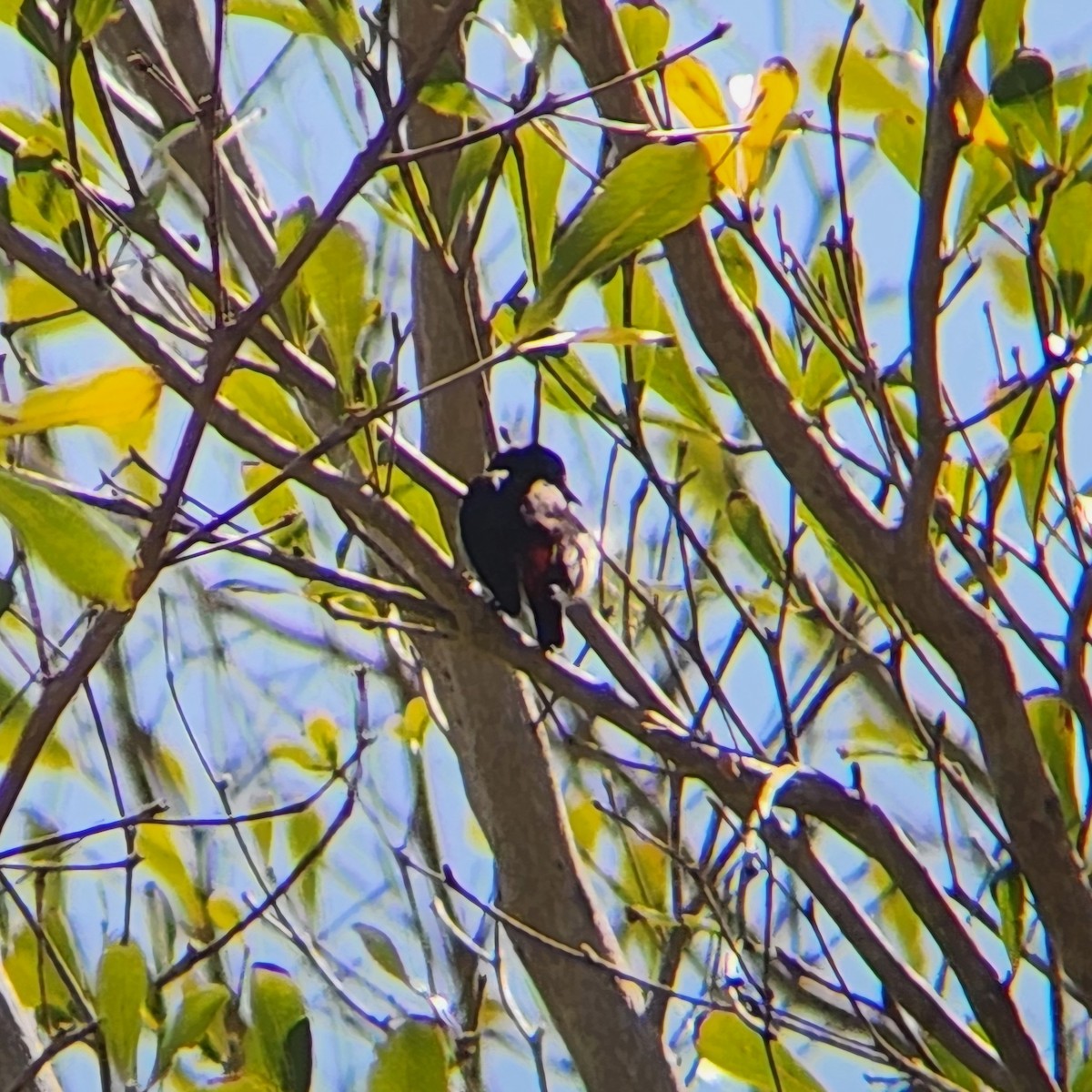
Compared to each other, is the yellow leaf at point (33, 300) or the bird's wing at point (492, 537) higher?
the yellow leaf at point (33, 300)

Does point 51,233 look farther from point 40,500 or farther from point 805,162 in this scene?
point 805,162

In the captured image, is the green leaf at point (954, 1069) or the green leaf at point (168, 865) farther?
the green leaf at point (168, 865)

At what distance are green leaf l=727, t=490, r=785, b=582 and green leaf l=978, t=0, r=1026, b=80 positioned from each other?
47 cm

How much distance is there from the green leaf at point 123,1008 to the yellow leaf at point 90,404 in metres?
0.49

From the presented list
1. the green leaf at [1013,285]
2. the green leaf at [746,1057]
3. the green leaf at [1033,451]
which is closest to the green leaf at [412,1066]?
the green leaf at [746,1057]

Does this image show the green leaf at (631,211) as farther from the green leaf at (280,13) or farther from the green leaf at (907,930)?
the green leaf at (907,930)

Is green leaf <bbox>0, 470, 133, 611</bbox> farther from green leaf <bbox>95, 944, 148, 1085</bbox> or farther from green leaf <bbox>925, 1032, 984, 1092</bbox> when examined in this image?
green leaf <bbox>925, 1032, 984, 1092</bbox>

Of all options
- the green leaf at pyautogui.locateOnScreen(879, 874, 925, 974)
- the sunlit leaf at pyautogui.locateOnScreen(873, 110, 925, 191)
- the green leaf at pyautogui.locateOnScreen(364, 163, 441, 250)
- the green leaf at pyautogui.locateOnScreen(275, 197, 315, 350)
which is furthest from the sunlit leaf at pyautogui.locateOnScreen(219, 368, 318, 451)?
the green leaf at pyautogui.locateOnScreen(879, 874, 925, 974)

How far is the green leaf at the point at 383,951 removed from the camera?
1.78 metres

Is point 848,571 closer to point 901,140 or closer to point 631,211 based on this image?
point 901,140

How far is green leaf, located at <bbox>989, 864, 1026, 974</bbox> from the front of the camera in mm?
1295

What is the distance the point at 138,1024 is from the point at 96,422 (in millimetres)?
533

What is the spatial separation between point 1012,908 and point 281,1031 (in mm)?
661

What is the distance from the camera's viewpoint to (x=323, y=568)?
118 centimetres
